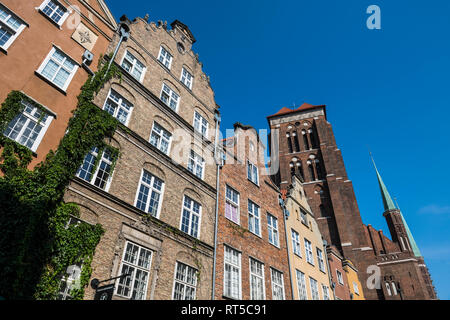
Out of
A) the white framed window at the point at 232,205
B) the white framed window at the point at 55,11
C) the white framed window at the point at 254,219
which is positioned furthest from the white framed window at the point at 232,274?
the white framed window at the point at 55,11

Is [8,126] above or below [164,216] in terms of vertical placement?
above

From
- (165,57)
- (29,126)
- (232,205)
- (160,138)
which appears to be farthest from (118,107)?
(232,205)

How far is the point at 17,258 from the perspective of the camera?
784 cm

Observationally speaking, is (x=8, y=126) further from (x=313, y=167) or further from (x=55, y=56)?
(x=313, y=167)

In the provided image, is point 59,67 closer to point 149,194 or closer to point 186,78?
point 149,194

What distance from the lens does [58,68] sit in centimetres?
1211

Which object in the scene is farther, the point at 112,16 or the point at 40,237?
the point at 112,16

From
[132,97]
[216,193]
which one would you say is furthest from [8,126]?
→ [216,193]

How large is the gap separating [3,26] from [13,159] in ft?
17.6

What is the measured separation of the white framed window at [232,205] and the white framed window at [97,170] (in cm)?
718

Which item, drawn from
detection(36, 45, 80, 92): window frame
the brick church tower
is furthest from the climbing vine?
the brick church tower

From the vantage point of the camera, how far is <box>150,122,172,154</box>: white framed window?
14594mm

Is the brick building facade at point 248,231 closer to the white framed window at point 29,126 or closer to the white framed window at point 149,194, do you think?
the white framed window at point 149,194

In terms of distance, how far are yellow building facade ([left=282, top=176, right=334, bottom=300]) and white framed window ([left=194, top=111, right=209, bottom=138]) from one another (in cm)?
792
